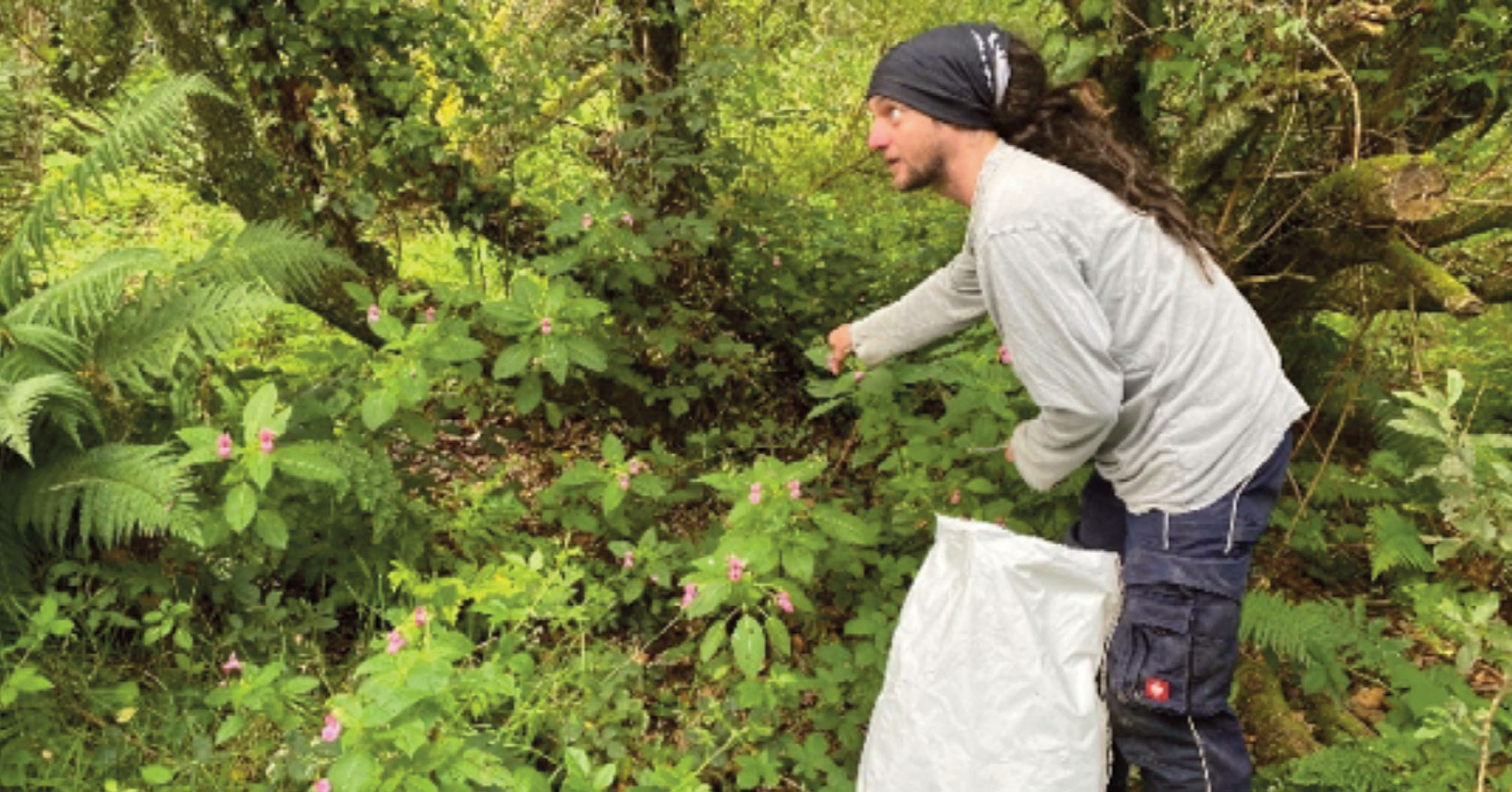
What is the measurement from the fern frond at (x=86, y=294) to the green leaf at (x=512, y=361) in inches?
36.7

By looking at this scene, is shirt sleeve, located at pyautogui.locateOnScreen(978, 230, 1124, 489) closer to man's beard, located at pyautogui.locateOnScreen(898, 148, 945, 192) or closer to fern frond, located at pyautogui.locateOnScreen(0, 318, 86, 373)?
man's beard, located at pyautogui.locateOnScreen(898, 148, 945, 192)

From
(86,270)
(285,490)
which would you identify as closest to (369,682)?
(285,490)

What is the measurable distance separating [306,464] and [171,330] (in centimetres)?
68

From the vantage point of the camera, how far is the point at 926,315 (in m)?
2.58

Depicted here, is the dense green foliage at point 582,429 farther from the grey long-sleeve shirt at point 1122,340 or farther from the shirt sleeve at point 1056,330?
the shirt sleeve at point 1056,330

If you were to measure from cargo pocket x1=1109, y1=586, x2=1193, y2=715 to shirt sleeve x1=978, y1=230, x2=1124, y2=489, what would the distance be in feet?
1.11

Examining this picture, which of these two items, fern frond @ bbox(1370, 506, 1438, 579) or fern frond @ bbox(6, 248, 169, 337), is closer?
fern frond @ bbox(6, 248, 169, 337)

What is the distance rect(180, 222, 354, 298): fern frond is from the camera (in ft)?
10.9

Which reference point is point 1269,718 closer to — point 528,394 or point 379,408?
point 528,394

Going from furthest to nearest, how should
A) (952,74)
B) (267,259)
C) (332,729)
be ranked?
1. (267,259)
2. (332,729)
3. (952,74)

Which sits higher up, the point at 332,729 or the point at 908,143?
the point at 908,143

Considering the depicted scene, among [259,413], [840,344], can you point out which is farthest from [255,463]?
[840,344]

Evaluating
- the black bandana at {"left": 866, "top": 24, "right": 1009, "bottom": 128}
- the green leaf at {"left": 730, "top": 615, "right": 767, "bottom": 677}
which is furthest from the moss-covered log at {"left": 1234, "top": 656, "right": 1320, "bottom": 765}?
the black bandana at {"left": 866, "top": 24, "right": 1009, "bottom": 128}

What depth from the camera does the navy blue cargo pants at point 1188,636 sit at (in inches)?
81.7
